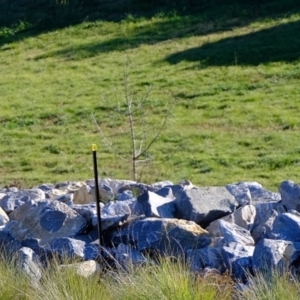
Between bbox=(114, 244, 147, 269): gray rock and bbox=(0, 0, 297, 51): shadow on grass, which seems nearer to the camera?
bbox=(114, 244, 147, 269): gray rock

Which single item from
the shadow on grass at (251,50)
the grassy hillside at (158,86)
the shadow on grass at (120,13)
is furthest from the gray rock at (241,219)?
the shadow on grass at (120,13)

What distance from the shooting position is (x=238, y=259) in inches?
265

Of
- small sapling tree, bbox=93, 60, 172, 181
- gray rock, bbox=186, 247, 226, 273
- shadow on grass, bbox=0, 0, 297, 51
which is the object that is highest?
shadow on grass, bbox=0, 0, 297, 51

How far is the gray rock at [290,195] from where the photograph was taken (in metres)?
7.78

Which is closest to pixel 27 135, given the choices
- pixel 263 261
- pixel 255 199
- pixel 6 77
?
pixel 6 77

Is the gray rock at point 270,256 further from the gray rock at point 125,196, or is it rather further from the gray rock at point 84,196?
the gray rock at point 84,196

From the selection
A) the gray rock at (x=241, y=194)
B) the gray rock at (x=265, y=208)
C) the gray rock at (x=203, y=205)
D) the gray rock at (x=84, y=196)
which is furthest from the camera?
the gray rock at (x=84, y=196)

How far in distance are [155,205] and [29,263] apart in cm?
129

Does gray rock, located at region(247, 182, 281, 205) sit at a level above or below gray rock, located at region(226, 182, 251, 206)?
below

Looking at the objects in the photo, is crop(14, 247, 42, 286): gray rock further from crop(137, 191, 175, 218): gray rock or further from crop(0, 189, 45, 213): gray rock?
crop(0, 189, 45, 213): gray rock

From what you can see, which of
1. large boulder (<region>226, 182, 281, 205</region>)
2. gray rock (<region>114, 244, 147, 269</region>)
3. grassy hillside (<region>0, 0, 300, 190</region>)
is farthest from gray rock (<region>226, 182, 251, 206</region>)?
grassy hillside (<region>0, 0, 300, 190</region>)

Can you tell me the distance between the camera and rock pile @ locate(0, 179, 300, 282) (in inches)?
267

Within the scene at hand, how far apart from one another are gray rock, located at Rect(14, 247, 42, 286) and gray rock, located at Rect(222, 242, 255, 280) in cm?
131

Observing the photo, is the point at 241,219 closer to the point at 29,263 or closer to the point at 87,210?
the point at 87,210
